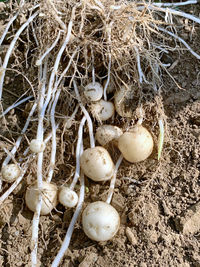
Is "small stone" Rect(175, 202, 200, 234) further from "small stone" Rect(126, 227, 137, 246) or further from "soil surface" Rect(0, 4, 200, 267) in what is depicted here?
"small stone" Rect(126, 227, 137, 246)

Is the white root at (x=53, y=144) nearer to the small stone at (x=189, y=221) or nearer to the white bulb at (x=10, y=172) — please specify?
the white bulb at (x=10, y=172)

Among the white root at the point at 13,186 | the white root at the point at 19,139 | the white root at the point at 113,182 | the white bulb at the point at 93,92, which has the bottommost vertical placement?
the white root at the point at 113,182

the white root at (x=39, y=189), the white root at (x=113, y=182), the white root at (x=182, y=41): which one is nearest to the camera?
the white root at (x=39, y=189)

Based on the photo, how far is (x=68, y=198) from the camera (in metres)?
1.34

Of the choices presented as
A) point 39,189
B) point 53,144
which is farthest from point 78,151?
point 39,189

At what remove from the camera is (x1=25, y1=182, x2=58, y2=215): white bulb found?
1339 mm

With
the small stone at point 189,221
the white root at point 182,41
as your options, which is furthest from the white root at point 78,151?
the white root at point 182,41

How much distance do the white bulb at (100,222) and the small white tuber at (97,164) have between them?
11cm

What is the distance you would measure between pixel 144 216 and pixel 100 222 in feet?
0.60

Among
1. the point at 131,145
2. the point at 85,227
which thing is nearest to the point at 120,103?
the point at 131,145

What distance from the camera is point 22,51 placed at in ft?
5.62

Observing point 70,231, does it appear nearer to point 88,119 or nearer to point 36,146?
point 36,146

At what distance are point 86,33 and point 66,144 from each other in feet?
1.55

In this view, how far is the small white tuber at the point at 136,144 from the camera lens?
1.38 metres
